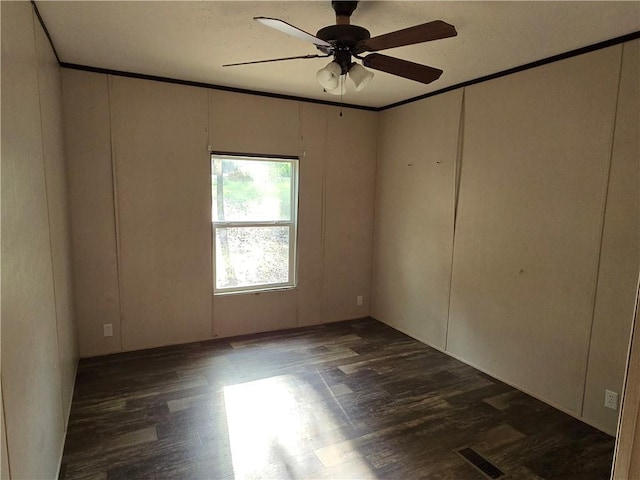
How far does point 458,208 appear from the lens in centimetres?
359

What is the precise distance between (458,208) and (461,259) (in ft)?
1.57

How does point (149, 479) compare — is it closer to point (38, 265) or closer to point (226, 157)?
point (38, 265)

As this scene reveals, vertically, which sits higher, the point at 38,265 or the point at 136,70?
the point at 136,70

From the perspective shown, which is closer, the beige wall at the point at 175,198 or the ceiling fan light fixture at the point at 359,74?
the ceiling fan light fixture at the point at 359,74

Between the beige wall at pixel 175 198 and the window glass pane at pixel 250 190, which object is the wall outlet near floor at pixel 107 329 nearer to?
the beige wall at pixel 175 198

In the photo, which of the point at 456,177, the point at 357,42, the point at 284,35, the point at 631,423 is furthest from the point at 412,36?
the point at 456,177

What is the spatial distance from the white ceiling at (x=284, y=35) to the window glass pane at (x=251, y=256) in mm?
→ 1566

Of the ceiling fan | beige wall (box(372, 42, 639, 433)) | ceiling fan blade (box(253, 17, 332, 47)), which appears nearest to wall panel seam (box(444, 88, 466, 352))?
beige wall (box(372, 42, 639, 433))

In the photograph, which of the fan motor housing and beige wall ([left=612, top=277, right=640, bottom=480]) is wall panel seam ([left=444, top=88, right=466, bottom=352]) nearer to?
the fan motor housing

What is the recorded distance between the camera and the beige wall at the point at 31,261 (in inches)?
53.1

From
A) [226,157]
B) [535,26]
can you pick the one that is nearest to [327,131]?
[226,157]

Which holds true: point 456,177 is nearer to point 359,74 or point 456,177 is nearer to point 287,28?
point 359,74

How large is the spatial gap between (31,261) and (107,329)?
2.08 m

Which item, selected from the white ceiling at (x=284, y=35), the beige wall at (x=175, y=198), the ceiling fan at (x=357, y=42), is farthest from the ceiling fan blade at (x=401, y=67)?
the beige wall at (x=175, y=198)
